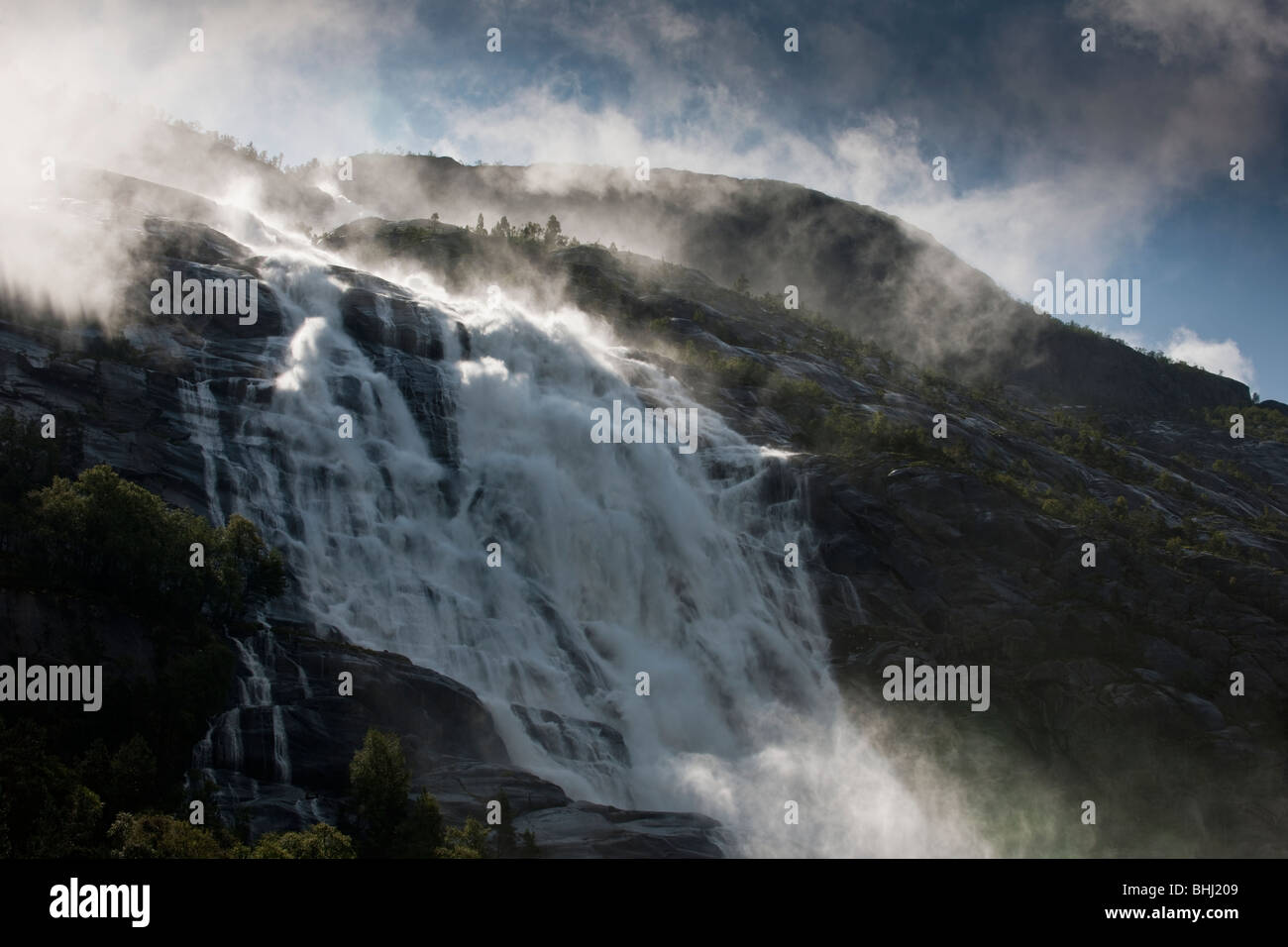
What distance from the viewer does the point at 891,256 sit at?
173m

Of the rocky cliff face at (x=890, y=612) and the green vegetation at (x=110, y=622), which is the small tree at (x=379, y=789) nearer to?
the rocky cliff face at (x=890, y=612)

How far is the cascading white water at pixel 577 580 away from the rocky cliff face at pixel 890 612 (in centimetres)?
161

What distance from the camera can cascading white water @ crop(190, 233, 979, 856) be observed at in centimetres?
5066

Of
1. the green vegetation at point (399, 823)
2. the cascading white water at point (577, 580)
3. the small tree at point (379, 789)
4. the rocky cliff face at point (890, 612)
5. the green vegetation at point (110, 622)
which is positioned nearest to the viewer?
the green vegetation at point (110, 622)

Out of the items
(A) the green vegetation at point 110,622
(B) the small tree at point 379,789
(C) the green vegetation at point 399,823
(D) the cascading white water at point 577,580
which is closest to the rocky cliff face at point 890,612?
(D) the cascading white water at point 577,580

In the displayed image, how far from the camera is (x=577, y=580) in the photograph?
60375 millimetres

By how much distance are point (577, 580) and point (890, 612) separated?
1890cm

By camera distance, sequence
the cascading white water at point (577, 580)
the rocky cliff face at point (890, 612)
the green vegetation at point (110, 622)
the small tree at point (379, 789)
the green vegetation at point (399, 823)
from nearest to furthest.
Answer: the green vegetation at point (110, 622), the green vegetation at point (399, 823), the small tree at point (379, 789), the rocky cliff face at point (890, 612), the cascading white water at point (577, 580)

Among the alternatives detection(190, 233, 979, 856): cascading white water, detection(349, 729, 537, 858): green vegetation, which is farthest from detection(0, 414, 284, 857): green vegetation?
detection(349, 729, 537, 858): green vegetation

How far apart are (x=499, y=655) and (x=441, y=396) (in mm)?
21532

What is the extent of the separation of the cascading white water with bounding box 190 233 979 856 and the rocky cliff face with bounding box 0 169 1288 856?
1.61 metres

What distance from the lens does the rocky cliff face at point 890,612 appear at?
43.7m

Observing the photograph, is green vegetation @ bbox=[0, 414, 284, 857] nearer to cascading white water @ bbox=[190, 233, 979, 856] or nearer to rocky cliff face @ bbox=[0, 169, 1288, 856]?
rocky cliff face @ bbox=[0, 169, 1288, 856]
